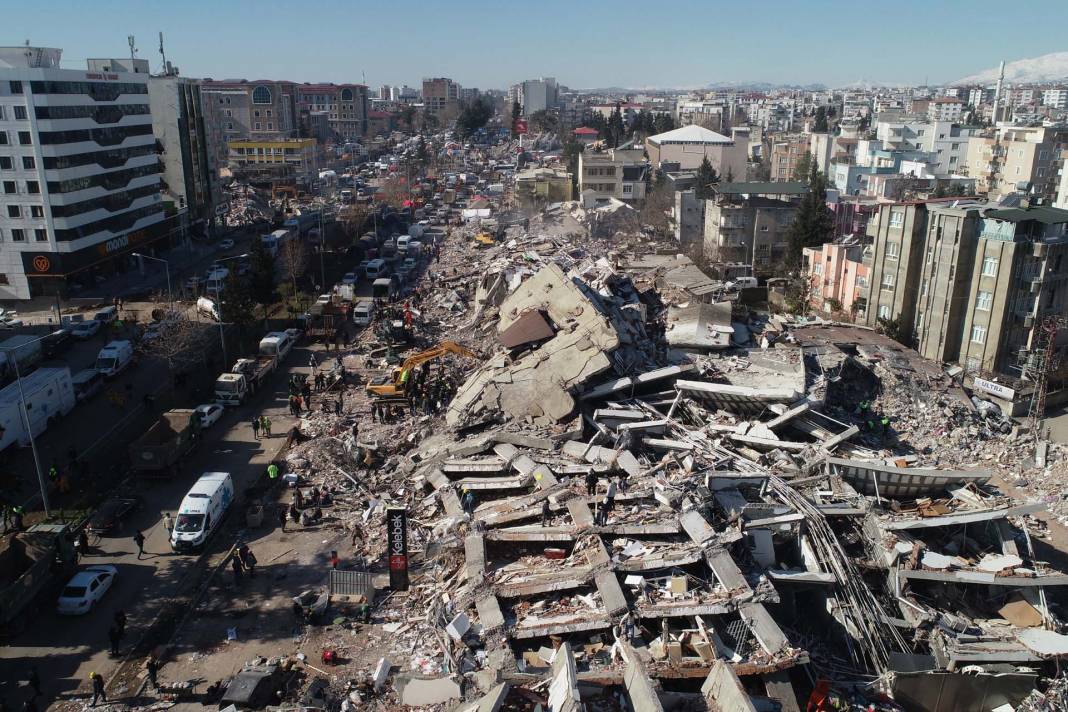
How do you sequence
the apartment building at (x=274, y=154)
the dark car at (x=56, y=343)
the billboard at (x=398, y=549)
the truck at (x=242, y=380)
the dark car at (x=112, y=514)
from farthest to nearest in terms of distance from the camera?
the apartment building at (x=274, y=154) < the dark car at (x=56, y=343) < the truck at (x=242, y=380) < the dark car at (x=112, y=514) < the billboard at (x=398, y=549)

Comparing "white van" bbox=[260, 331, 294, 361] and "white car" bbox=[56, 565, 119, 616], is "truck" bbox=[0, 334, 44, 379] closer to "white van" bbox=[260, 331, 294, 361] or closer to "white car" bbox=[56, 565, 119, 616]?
"white van" bbox=[260, 331, 294, 361]

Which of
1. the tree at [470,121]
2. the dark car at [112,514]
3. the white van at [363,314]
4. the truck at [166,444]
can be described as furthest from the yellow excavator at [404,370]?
the tree at [470,121]

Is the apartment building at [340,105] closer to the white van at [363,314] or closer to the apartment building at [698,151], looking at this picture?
the apartment building at [698,151]

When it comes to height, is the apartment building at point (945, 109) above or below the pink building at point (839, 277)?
above

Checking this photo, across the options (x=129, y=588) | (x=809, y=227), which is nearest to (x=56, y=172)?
(x=129, y=588)

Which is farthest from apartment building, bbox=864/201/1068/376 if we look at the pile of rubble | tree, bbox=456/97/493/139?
tree, bbox=456/97/493/139

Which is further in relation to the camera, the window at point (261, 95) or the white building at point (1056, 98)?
the white building at point (1056, 98)

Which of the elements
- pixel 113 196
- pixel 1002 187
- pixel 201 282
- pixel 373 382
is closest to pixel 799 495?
pixel 373 382
